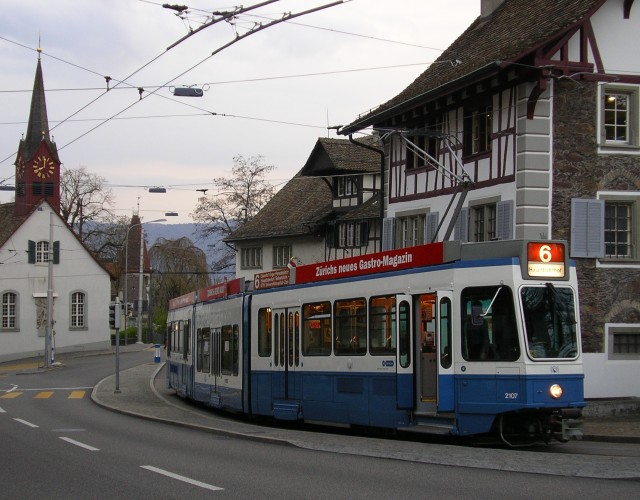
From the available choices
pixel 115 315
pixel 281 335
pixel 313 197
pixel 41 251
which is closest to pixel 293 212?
pixel 313 197

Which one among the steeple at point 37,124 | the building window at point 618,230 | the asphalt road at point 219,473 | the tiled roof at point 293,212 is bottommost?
the asphalt road at point 219,473

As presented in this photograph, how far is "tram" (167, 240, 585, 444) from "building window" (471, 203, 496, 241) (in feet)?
21.0

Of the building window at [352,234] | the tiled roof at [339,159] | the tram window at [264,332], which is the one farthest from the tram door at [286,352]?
the tiled roof at [339,159]

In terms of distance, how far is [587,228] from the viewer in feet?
76.6

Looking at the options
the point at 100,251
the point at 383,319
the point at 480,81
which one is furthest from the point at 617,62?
the point at 100,251

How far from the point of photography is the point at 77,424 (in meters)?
22.5

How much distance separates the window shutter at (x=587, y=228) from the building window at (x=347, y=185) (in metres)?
18.9

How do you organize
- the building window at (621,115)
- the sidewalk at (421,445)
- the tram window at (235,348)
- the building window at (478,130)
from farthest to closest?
the building window at (478,130) → the building window at (621,115) → the tram window at (235,348) → the sidewalk at (421,445)

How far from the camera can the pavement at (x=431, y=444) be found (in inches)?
488

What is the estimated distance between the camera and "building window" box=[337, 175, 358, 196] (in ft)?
137

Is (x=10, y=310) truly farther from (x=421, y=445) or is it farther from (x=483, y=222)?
(x=421, y=445)

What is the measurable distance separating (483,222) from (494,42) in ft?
15.8

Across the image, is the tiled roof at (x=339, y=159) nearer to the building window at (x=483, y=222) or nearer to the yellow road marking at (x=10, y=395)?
the yellow road marking at (x=10, y=395)

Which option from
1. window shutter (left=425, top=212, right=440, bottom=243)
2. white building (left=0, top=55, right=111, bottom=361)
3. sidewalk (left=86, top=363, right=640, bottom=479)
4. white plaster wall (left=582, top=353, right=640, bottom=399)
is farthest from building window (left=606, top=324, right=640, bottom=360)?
white building (left=0, top=55, right=111, bottom=361)
